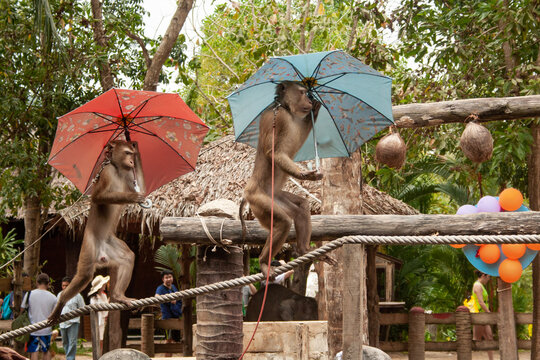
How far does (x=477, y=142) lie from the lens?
5777mm

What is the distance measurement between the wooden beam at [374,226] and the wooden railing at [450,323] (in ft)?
16.7

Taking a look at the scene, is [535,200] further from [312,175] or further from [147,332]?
[147,332]

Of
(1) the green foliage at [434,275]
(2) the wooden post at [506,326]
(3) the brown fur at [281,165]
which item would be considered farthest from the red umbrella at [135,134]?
(1) the green foliage at [434,275]

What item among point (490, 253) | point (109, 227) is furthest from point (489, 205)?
point (109, 227)

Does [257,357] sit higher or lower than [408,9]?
lower

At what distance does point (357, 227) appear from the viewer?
4922mm

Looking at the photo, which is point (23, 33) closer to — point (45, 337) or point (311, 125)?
point (45, 337)

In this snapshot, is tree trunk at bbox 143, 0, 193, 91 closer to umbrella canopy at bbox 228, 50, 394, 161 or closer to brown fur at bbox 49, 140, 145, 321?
brown fur at bbox 49, 140, 145, 321

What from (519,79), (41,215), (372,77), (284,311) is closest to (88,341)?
(41,215)

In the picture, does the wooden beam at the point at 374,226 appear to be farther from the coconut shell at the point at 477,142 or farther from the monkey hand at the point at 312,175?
the coconut shell at the point at 477,142

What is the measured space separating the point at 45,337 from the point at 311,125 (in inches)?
258

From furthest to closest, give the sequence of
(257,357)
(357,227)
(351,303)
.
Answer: (257,357)
(357,227)
(351,303)

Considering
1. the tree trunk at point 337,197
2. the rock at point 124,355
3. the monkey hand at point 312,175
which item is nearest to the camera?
the monkey hand at point 312,175

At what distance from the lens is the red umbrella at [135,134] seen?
4965mm
